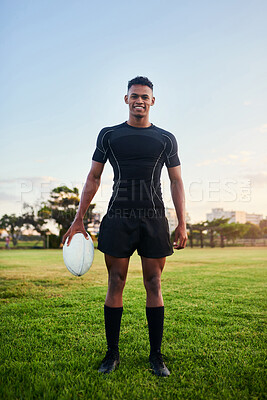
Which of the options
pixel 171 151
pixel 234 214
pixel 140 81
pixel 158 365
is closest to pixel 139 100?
pixel 140 81

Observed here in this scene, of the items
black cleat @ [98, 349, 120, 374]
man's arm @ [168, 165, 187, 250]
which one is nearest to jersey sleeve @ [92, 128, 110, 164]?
man's arm @ [168, 165, 187, 250]

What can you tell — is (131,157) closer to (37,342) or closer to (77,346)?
(77,346)

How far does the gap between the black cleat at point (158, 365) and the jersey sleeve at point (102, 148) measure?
1655mm

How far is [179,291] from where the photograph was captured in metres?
5.95

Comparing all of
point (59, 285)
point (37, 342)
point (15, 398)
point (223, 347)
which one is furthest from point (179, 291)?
point (15, 398)

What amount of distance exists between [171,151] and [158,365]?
5.68ft

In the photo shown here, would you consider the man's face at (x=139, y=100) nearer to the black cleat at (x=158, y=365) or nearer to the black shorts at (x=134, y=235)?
the black shorts at (x=134, y=235)

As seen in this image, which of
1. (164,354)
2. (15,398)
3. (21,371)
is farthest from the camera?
(164,354)

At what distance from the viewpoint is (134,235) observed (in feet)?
8.18

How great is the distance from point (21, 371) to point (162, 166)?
1.97 meters

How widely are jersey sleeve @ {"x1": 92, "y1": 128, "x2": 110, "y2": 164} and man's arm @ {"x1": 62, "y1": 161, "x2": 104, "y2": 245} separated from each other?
0.05m

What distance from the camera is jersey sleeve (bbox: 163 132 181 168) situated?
108 inches

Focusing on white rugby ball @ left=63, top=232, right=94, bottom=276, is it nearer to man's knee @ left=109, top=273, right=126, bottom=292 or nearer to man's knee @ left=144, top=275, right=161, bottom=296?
man's knee @ left=109, top=273, right=126, bottom=292

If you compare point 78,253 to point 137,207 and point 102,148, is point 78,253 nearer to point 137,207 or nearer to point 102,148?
point 137,207
